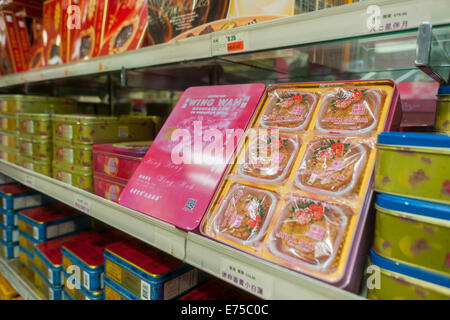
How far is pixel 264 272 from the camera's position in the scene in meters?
0.63

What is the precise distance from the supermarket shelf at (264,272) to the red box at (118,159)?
0.46 metres

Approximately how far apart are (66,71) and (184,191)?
101cm

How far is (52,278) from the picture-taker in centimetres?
161

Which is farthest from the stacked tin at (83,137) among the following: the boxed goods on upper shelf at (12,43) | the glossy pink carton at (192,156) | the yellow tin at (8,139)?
the boxed goods on upper shelf at (12,43)

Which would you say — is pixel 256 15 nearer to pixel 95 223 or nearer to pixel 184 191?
pixel 184 191

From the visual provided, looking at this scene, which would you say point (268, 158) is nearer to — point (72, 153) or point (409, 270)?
point (409, 270)

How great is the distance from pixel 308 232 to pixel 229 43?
0.55 meters

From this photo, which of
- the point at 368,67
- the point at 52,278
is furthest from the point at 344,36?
the point at 52,278

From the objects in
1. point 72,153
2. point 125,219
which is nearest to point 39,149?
point 72,153

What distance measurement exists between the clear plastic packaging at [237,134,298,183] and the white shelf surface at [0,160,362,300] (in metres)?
0.21

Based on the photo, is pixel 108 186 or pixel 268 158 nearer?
pixel 268 158

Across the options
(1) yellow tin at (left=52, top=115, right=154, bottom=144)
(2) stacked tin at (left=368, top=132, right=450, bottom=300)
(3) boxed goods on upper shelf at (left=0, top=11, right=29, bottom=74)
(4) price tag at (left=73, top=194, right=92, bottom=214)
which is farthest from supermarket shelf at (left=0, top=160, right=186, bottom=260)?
(3) boxed goods on upper shelf at (left=0, top=11, right=29, bottom=74)

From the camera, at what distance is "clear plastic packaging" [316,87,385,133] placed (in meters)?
0.72

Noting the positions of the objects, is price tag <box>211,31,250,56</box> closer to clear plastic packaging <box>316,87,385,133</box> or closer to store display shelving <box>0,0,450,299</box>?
store display shelving <box>0,0,450,299</box>
